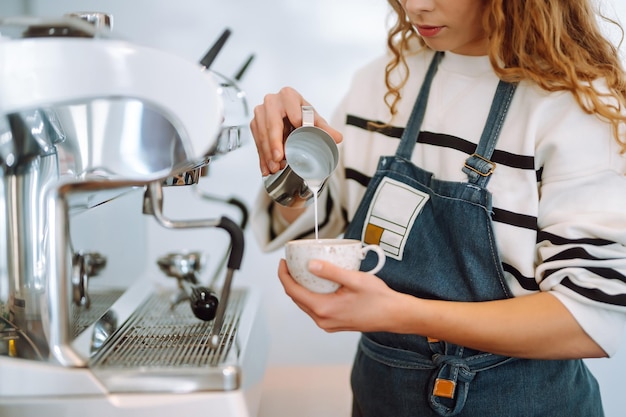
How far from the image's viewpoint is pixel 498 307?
81cm

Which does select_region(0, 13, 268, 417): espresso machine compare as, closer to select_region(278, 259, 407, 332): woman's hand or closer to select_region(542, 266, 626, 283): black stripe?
select_region(278, 259, 407, 332): woman's hand

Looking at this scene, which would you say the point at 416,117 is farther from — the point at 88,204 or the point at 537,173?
the point at 88,204

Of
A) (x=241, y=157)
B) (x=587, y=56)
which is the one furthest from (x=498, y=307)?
(x=241, y=157)

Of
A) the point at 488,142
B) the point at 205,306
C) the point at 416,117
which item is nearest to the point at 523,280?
the point at 488,142

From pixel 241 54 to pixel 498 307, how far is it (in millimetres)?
1086

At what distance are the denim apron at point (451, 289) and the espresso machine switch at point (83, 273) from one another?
37 cm

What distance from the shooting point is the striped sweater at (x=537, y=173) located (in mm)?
805

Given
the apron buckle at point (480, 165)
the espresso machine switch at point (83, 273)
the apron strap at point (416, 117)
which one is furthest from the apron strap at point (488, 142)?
the espresso machine switch at point (83, 273)

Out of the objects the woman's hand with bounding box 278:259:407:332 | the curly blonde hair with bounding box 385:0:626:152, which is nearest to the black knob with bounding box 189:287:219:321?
the woman's hand with bounding box 278:259:407:332

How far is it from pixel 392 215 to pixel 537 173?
0.20 metres

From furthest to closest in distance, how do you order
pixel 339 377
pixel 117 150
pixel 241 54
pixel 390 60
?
pixel 241 54 → pixel 339 377 → pixel 390 60 → pixel 117 150

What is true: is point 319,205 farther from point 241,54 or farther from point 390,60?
point 241,54

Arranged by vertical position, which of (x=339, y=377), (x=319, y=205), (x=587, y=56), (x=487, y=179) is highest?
(x=587, y=56)

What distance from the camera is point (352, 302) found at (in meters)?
0.73
